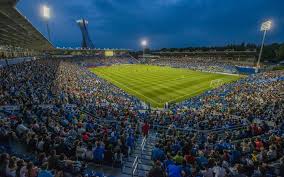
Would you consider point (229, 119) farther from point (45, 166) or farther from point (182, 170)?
point (45, 166)

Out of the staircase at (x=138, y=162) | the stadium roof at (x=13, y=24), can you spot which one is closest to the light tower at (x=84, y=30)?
the stadium roof at (x=13, y=24)

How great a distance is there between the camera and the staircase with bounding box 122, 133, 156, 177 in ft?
28.3

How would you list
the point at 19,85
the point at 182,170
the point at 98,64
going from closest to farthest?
the point at 182,170 → the point at 19,85 → the point at 98,64

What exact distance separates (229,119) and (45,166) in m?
14.1

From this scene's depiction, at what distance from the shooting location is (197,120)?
1739cm

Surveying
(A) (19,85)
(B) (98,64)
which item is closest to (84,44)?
(B) (98,64)

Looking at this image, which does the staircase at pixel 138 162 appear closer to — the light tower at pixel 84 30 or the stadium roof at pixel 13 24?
the stadium roof at pixel 13 24

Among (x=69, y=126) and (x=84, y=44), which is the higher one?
(x=84, y=44)

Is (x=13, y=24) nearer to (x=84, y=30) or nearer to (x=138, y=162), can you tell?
(x=138, y=162)

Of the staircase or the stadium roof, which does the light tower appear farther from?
the staircase

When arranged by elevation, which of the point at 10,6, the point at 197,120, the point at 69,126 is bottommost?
the point at 197,120

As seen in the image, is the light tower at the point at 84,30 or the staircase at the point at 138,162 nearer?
the staircase at the point at 138,162

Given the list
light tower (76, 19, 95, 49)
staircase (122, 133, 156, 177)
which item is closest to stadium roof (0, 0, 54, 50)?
staircase (122, 133, 156, 177)

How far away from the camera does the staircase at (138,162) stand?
863 centimetres
